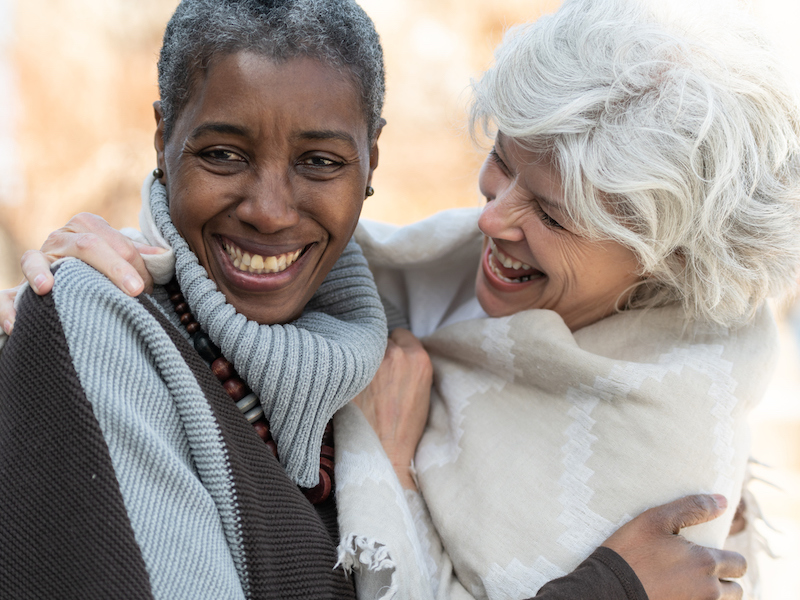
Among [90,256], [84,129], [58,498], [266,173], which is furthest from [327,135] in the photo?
[84,129]

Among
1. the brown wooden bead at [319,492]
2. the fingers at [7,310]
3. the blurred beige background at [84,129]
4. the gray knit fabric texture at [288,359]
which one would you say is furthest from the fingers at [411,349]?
the blurred beige background at [84,129]

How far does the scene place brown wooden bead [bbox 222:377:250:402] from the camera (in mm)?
1527

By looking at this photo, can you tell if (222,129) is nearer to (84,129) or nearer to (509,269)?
(509,269)

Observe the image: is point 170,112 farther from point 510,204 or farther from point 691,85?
point 691,85

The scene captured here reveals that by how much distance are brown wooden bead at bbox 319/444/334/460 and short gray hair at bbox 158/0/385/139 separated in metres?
0.83

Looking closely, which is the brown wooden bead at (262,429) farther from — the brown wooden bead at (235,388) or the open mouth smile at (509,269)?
the open mouth smile at (509,269)

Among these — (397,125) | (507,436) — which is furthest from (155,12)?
(507,436)

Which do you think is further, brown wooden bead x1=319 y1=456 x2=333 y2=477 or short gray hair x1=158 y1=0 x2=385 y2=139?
brown wooden bead x1=319 y1=456 x2=333 y2=477

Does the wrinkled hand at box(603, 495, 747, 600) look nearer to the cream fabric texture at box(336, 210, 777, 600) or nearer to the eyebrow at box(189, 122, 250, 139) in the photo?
the cream fabric texture at box(336, 210, 777, 600)

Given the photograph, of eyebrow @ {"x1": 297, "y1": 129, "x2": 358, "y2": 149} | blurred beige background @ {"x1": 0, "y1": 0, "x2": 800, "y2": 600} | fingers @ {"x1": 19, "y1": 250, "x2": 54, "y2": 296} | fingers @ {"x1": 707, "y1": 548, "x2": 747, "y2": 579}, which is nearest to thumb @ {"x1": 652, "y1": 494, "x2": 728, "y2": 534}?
fingers @ {"x1": 707, "y1": 548, "x2": 747, "y2": 579}

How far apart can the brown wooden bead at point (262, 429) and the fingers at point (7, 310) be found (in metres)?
0.55

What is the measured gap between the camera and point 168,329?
1.39 m

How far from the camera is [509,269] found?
2.08 m

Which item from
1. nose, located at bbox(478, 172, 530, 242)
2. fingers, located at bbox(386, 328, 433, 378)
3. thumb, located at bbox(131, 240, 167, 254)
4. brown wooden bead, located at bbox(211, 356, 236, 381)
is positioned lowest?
fingers, located at bbox(386, 328, 433, 378)
